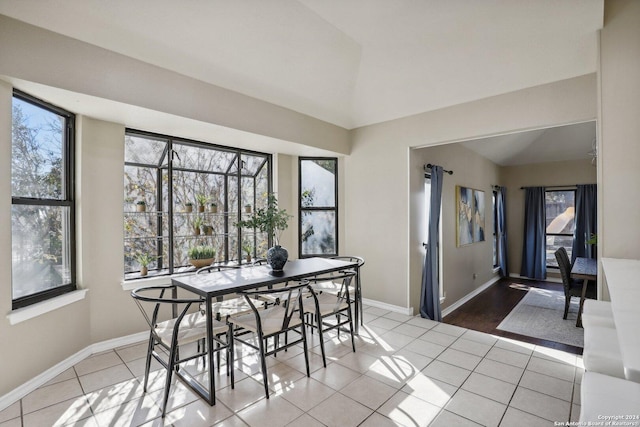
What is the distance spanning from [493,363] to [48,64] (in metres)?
4.34

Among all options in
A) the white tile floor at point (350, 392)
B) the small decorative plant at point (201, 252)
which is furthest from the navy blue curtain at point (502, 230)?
the small decorative plant at point (201, 252)

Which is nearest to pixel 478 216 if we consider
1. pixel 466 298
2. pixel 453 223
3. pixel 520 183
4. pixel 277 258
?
pixel 453 223

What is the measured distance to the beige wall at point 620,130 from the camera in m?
2.36

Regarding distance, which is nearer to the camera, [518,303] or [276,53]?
[276,53]

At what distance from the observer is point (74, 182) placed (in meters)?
2.99

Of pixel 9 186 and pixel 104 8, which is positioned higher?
pixel 104 8

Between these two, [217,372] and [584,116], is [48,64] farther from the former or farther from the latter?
[584,116]

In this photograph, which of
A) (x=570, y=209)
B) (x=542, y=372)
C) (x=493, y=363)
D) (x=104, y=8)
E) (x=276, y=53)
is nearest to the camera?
(x=104, y=8)

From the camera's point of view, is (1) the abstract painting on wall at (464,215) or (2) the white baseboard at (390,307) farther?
(1) the abstract painting on wall at (464,215)

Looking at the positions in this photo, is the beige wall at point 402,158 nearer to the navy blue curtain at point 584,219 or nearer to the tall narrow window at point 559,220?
the navy blue curtain at point 584,219

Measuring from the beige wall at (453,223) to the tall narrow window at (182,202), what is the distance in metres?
2.29

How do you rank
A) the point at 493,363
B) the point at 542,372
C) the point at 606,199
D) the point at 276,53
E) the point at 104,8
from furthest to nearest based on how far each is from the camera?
the point at 276,53 → the point at 493,363 → the point at 542,372 → the point at 606,199 → the point at 104,8

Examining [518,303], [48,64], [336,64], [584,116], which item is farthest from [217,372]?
[518,303]

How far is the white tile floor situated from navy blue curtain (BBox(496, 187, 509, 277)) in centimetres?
473
